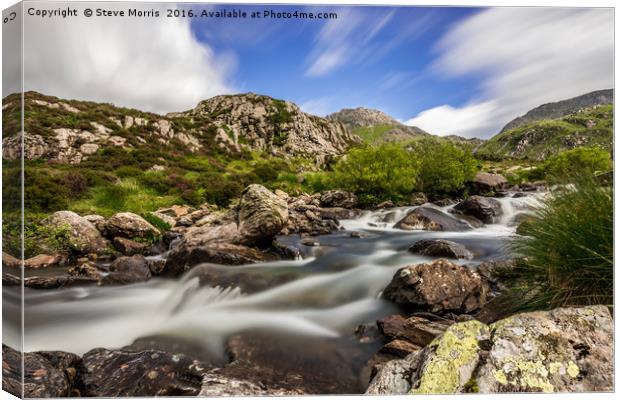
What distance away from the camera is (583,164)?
3010 mm

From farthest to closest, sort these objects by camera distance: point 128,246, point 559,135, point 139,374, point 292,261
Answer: point 128,246, point 292,261, point 559,135, point 139,374

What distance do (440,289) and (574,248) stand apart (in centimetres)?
162

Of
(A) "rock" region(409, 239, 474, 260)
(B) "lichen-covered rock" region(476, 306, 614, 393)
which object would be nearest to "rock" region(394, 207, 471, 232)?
(A) "rock" region(409, 239, 474, 260)

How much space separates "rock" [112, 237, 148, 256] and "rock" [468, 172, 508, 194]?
8.08 m

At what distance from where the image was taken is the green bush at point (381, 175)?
8266mm

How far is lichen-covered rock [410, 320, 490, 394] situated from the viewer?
208 centimetres

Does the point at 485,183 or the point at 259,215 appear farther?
the point at 485,183

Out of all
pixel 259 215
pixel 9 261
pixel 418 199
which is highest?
pixel 418 199

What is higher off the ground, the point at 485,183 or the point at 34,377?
the point at 485,183

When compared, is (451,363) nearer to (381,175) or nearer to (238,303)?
(238,303)

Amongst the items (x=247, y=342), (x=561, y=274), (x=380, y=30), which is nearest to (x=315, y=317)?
(x=247, y=342)

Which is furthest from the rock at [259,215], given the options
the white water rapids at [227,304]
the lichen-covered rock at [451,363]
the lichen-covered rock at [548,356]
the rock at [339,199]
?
the lichen-covered rock at [548,356]

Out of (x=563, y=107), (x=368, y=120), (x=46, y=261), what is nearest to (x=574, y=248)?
(x=563, y=107)

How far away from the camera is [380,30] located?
129 inches
